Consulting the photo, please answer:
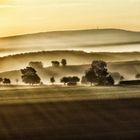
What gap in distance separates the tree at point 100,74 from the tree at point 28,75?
47cm

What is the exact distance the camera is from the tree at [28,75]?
366cm

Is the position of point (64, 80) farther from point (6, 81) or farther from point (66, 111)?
point (6, 81)

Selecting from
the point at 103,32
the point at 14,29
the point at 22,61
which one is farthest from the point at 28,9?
the point at 103,32

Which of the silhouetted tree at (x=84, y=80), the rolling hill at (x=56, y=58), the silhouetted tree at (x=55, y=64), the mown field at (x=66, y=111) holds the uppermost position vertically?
the rolling hill at (x=56, y=58)

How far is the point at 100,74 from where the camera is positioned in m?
3.72

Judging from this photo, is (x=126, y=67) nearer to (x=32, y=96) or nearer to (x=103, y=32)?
(x=103, y=32)

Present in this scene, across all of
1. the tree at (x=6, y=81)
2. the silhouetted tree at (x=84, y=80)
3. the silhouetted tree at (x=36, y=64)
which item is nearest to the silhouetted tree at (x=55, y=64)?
the silhouetted tree at (x=36, y=64)

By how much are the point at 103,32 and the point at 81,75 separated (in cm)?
46

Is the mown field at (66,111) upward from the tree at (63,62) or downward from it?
downward

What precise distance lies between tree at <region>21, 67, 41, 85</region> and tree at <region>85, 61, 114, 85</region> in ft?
1.54

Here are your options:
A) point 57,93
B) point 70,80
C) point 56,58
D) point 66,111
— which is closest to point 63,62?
point 56,58

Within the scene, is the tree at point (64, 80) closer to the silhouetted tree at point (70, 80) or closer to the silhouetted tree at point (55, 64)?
the silhouetted tree at point (70, 80)

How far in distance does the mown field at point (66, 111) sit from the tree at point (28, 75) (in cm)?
7

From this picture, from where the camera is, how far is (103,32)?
3.73 meters
